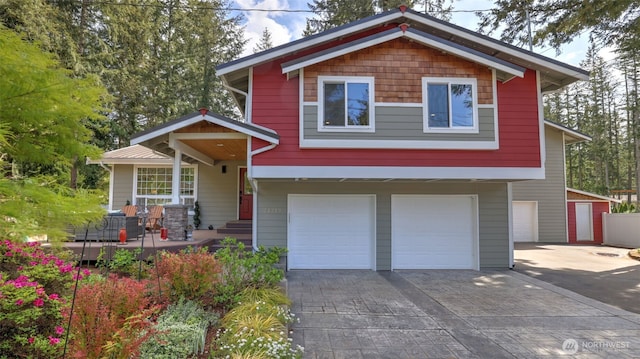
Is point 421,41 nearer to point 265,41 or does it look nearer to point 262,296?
point 262,296

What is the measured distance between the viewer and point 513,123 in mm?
8219

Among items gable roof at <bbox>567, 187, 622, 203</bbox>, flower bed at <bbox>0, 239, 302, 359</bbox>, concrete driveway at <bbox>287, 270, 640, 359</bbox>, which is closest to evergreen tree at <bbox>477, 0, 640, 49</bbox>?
concrete driveway at <bbox>287, 270, 640, 359</bbox>

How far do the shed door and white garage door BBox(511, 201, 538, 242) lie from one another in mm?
2345

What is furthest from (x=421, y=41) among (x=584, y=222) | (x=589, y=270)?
(x=584, y=222)

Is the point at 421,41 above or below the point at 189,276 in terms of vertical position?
above

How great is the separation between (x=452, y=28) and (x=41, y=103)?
8.57 m

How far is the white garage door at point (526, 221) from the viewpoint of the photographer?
16.0 metres

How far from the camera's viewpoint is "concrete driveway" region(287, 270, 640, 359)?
13.6ft

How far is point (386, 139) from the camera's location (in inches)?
311

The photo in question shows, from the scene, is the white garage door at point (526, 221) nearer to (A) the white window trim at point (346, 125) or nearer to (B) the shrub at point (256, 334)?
(A) the white window trim at point (346, 125)

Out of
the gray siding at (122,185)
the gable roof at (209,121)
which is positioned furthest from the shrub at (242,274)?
the gray siding at (122,185)

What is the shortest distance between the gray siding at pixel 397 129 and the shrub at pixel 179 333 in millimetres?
4616

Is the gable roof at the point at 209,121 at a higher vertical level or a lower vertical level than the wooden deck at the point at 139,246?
higher

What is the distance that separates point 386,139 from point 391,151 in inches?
12.0
